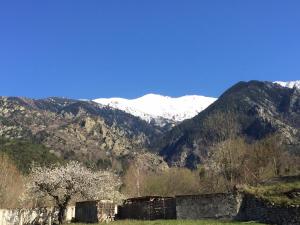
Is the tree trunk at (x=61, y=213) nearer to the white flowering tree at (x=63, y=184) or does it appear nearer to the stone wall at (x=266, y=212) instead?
the white flowering tree at (x=63, y=184)

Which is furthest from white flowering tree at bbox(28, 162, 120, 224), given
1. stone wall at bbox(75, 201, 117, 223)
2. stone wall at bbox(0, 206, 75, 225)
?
stone wall at bbox(0, 206, 75, 225)

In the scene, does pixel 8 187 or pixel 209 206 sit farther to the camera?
pixel 8 187

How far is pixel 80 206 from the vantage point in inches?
2667

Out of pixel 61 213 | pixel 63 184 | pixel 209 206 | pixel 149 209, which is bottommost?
pixel 209 206

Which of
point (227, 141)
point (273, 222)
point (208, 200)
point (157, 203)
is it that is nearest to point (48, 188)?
point (157, 203)

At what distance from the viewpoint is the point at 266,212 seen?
47812 mm

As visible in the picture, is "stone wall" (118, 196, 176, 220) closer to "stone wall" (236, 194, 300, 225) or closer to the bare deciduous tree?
"stone wall" (236, 194, 300, 225)

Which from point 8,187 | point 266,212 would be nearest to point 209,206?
point 266,212

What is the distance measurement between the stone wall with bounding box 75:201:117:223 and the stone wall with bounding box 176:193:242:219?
11.3 metres

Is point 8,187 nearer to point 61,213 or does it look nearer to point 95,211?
point 61,213

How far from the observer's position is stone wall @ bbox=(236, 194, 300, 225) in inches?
1742

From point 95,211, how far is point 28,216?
A: 1454 cm

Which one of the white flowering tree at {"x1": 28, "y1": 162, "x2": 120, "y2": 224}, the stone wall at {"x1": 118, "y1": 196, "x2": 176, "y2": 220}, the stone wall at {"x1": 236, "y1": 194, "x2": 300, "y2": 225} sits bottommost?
the stone wall at {"x1": 236, "y1": 194, "x2": 300, "y2": 225}

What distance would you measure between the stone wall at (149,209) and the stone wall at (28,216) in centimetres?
1241
